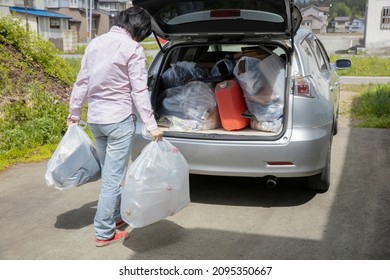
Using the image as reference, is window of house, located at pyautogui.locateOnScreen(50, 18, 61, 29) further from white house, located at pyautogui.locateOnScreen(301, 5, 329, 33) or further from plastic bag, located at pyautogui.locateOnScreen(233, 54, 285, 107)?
plastic bag, located at pyautogui.locateOnScreen(233, 54, 285, 107)

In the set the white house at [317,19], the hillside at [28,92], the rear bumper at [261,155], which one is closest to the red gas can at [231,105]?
the rear bumper at [261,155]

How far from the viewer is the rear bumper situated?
14.4 ft

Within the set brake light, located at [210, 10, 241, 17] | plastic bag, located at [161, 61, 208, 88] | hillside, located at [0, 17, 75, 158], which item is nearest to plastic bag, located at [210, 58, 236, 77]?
plastic bag, located at [161, 61, 208, 88]

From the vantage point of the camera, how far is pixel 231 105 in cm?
493

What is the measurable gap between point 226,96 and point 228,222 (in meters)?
1.28

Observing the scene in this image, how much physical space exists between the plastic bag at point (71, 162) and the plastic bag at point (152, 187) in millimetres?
596

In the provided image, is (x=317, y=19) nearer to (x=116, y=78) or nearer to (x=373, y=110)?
(x=373, y=110)

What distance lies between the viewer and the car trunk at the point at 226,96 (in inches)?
186

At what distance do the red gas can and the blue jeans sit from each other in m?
1.26

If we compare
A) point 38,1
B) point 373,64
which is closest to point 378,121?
point 373,64

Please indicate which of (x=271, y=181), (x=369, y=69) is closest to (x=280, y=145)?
(x=271, y=181)

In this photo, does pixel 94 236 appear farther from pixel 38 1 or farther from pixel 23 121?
pixel 38 1

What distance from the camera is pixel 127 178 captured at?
149 inches

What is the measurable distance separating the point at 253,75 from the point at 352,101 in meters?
6.40
